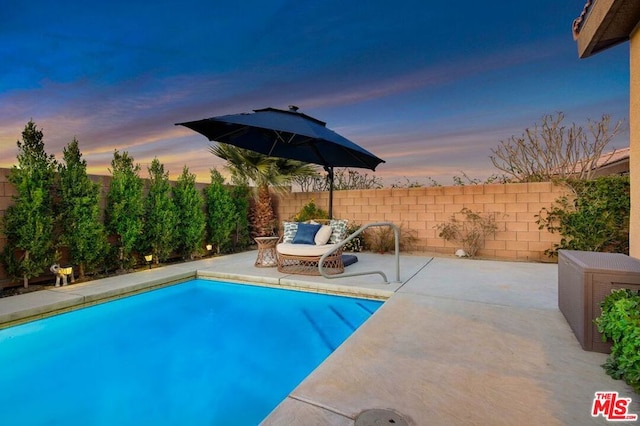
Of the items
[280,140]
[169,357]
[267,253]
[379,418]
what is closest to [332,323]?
[169,357]

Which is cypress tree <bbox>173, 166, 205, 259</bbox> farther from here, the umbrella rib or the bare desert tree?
the bare desert tree

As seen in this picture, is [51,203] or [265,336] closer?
[265,336]

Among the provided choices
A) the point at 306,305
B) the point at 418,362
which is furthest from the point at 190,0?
the point at 418,362

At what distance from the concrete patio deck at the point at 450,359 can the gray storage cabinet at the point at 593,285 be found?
0.11 m

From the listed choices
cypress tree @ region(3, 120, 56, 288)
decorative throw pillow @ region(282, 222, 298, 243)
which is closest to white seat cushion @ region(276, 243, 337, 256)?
decorative throw pillow @ region(282, 222, 298, 243)

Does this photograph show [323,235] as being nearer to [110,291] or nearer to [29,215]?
[110,291]

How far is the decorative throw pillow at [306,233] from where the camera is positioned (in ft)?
17.3

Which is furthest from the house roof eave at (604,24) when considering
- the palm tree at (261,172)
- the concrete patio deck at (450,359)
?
the palm tree at (261,172)

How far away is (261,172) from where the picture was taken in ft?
26.0

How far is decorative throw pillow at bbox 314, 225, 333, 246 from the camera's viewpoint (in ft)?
17.3

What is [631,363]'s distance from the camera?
174 centimetres

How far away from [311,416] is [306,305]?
8.36ft

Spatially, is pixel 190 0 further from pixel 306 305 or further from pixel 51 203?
pixel 306 305

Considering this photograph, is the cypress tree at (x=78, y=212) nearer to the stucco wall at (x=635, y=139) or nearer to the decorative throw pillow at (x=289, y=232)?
the decorative throw pillow at (x=289, y=232)
